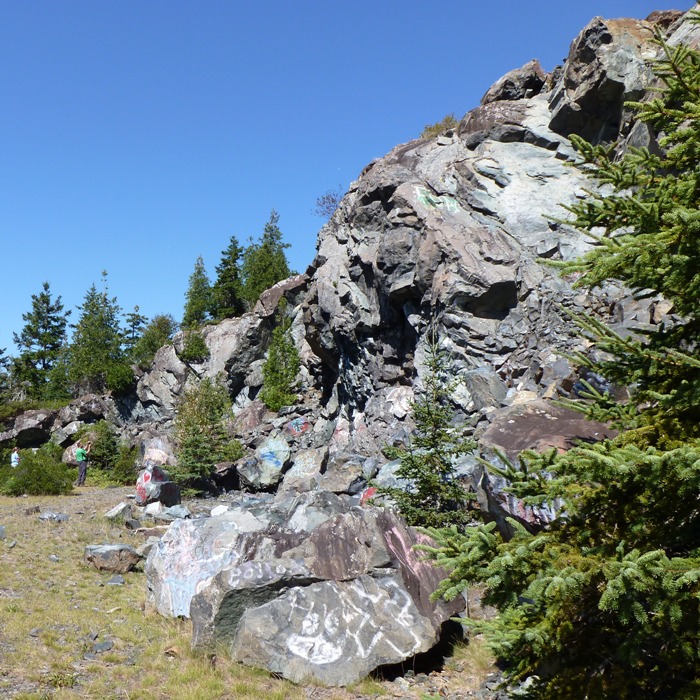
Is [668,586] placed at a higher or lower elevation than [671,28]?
lower

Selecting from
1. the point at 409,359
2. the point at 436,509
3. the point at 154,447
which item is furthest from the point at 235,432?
the point at 436,509

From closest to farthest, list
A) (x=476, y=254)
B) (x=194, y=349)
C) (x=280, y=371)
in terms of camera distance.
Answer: (x=476, y=254) → (x=280, y=371) → (x=194, y=349)

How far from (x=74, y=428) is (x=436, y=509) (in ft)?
156

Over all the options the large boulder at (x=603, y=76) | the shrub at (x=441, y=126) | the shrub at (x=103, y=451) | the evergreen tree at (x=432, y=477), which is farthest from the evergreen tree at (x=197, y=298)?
the evergreen tree at (x=432, y=477)

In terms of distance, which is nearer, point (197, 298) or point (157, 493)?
point (157, 493)

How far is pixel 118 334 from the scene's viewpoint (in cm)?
6316

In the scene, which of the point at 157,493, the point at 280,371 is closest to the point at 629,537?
the point at 157,493

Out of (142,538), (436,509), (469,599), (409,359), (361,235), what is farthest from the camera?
(361,235)

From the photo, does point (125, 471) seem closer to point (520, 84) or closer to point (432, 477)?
point (432, 477)

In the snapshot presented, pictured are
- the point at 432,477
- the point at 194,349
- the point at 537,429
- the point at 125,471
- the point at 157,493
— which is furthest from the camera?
the point at 194,349

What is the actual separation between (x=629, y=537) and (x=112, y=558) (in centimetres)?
1237

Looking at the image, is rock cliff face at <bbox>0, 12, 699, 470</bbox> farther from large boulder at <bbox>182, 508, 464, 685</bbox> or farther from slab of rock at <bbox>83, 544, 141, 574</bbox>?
large boulder at <bbox>182, 508, 464, 685</bbox>

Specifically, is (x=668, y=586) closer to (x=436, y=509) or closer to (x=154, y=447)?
(x=436, y=509)

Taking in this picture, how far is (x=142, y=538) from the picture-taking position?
56.3 feet
